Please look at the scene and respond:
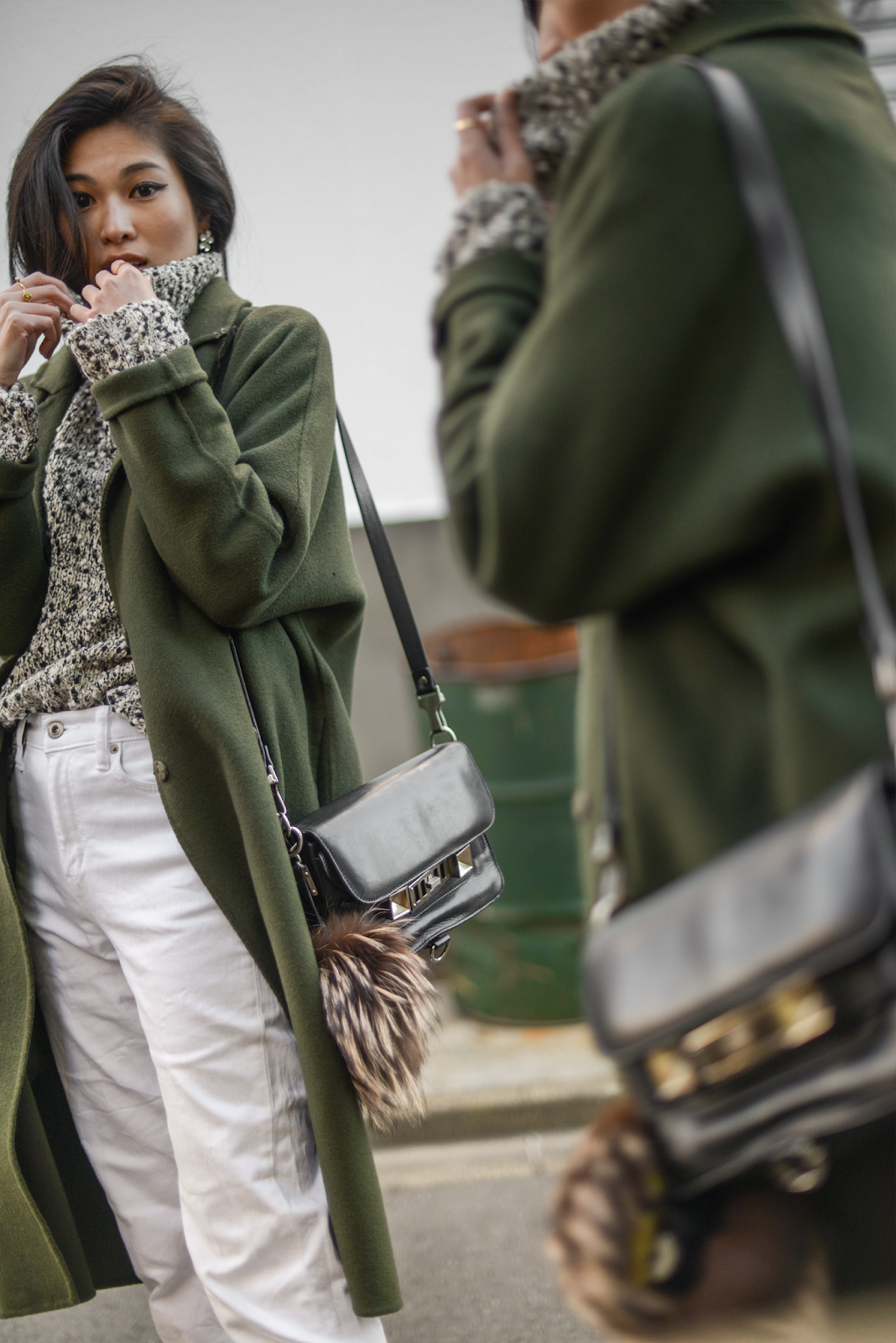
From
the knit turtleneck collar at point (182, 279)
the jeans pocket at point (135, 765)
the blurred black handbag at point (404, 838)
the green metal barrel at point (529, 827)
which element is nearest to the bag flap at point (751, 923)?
the blurred black handbag at point (404, 838)

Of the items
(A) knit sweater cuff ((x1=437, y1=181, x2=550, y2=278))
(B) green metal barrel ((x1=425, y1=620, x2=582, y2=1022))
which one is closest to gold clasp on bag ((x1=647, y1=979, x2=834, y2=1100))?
(A) knit sweater cuff ((x1=437, y1=181, x2=550, y2=278))

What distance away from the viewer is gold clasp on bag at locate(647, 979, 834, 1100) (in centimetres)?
68

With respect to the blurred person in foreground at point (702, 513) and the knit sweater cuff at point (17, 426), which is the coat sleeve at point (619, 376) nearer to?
the blurred person in foreground at point (702, 513)

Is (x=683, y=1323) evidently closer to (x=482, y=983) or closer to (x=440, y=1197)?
(x=440, y=1197)

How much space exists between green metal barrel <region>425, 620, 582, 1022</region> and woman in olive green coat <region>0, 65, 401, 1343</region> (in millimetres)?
1461

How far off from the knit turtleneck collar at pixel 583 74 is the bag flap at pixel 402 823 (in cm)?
88

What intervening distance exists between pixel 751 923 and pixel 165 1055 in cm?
109

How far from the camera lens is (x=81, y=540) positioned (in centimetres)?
170

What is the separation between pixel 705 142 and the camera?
77 cm

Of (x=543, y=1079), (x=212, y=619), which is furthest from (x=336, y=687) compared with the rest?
(x=543, y=1079)

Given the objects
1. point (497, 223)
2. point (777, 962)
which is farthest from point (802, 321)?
point (777, 962)

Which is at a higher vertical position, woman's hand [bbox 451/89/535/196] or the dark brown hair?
the dark brown hair

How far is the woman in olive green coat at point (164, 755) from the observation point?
148 cm

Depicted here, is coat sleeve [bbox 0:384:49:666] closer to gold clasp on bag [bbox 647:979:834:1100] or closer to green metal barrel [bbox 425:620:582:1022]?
gold clasp on bag [bbox 647:979:834:1100]
